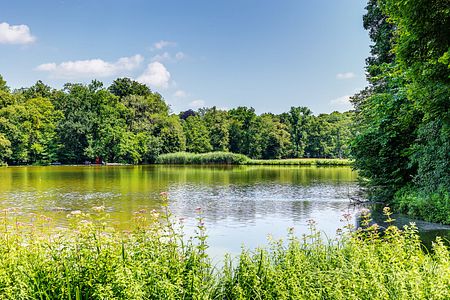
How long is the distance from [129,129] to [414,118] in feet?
205

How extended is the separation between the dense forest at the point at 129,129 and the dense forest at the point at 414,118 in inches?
1993

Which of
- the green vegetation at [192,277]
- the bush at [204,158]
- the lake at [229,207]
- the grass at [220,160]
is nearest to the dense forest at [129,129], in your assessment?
the bush at [204,158]

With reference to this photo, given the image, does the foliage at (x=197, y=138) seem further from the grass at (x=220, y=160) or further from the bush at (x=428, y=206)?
the bush at (x=428, y=206)

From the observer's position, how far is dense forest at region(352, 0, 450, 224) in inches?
298

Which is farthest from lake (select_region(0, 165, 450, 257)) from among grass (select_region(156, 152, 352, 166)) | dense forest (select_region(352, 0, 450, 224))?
grass (select_region(156, 152, 352, 166))

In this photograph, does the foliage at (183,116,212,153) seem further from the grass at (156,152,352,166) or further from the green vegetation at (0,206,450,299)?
the green vegetation at (0,206,450,299)

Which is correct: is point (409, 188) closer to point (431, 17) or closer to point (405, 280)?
point (431, 17)

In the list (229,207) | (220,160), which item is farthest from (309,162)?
(229,207)

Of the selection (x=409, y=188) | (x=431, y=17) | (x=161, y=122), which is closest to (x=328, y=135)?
(x=161, y=122)

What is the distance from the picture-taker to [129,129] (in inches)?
2847

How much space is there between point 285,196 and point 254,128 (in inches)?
2087

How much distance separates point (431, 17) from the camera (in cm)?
733

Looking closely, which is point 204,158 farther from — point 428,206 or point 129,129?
point 428,206

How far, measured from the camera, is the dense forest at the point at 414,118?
7574mm
